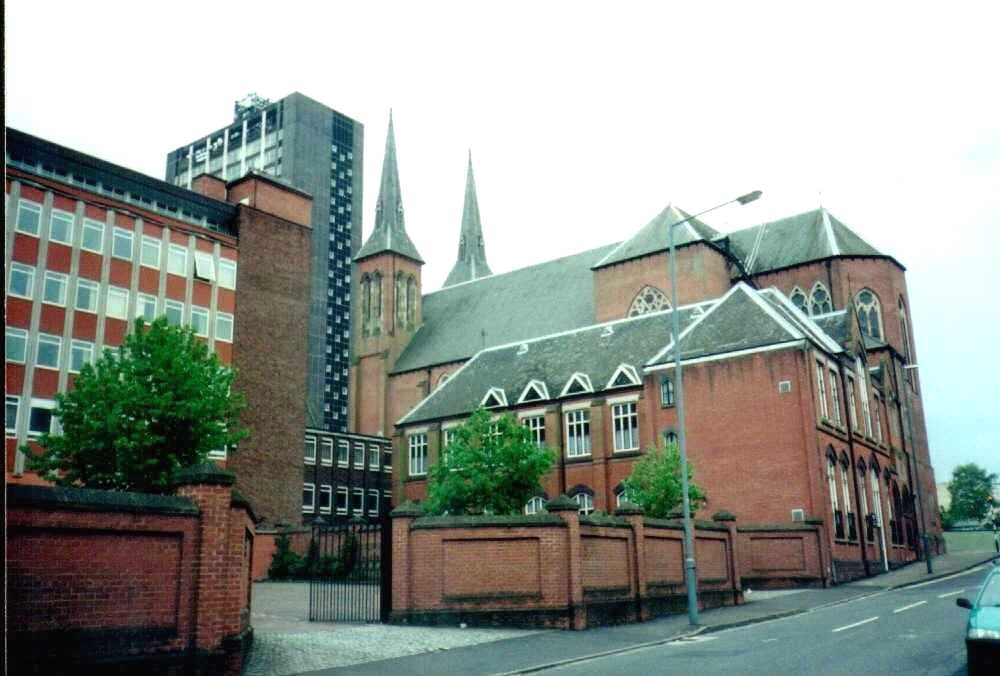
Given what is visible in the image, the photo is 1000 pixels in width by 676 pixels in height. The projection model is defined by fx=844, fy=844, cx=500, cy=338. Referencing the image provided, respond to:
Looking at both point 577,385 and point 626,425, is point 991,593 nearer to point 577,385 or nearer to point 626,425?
point 626,425

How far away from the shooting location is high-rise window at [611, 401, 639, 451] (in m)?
42.2

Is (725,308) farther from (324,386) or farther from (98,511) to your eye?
(324,386)

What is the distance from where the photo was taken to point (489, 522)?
19109 mm

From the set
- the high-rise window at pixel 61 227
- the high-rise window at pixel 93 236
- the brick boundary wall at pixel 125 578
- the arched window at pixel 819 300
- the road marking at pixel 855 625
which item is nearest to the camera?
the brick boundary wall at pixel 125 578

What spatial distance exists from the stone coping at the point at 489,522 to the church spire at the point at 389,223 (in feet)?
182

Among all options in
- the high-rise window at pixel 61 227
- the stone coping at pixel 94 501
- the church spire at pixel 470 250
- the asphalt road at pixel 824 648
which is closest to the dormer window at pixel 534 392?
the high-rise window at pixel 61 227

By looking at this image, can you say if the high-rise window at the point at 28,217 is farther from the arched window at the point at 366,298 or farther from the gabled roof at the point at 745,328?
the arched window at the point at 366,298

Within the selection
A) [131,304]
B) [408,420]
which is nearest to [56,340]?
[131,304]

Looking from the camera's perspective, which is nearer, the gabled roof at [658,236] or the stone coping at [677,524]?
the stone coping at [677,524]

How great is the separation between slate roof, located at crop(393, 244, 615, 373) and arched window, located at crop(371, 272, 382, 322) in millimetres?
3850

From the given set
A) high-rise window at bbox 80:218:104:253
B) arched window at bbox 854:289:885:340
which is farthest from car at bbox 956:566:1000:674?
arched window at bbox 854:289:885:340

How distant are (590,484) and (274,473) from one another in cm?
1784

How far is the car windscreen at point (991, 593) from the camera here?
430 inches

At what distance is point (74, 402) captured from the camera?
1008 inches
